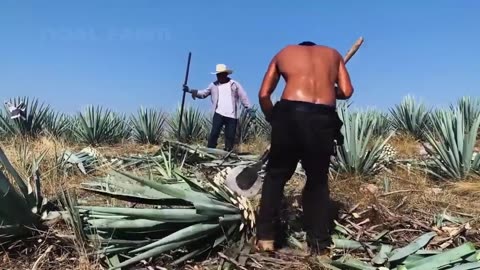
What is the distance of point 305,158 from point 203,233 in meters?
0.87

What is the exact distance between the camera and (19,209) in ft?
13.0

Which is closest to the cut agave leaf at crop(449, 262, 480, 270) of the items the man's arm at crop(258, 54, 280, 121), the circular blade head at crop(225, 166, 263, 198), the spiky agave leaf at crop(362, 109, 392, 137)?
the man's arm at crop(258, 54, 280, 121)

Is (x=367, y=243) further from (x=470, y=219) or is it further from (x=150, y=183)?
(x=150, y=183)

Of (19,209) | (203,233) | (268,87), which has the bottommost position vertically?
(203,233)

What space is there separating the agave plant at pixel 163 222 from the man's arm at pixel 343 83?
1059mm

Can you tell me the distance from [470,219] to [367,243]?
3.32 ft

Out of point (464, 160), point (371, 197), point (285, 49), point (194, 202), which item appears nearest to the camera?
point (194, 202)

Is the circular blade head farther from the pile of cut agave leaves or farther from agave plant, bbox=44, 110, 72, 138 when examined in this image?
agave plant, bbox=44, 110, 72, 138

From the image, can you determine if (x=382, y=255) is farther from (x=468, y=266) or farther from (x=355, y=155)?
(x=355, y=155)

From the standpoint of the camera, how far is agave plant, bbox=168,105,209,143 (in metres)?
12.8

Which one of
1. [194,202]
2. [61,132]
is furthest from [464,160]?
[61,132]

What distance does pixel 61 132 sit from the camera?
13.0m

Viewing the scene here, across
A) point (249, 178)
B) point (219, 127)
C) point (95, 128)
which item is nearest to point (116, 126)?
point (95, 128)

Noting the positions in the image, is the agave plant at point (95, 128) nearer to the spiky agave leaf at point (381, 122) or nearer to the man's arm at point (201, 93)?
the man's arm at point (201, 93)
